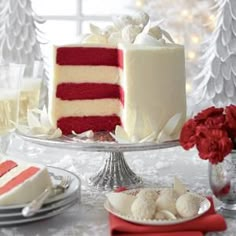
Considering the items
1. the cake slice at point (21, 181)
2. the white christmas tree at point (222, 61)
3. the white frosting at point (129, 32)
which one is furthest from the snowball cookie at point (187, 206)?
the white christmas tree at point (222, 61)

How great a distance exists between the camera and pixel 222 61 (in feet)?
9.38

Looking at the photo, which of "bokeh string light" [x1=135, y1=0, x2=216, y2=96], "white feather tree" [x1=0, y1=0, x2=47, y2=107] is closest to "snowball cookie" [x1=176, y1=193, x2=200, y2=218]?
"white feather tree" [x1=0, y1=0, x2=47, y2=107]

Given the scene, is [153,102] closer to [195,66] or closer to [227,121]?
[227,121]

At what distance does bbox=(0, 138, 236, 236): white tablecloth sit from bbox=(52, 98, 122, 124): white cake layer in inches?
5.5

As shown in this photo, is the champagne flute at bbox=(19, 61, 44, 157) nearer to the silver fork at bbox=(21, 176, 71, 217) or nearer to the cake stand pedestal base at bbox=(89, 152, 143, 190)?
the cake stand pedestal base at bbox=(89, 152, 143, 190)

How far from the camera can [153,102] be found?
1325 mm

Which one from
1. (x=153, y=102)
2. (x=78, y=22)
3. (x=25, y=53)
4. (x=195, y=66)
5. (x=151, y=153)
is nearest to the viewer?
(x=153, y=102)

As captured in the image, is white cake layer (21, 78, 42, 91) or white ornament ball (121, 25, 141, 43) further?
white cake layer (21, 78, 42, 91)

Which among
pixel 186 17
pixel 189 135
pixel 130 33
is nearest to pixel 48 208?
pixel 189 135

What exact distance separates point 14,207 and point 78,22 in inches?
87.9

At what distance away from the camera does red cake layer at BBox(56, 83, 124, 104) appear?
57.2 inches

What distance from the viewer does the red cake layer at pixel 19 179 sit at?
103 centimetres

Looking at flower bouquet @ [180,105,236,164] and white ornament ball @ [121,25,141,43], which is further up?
white ornament ball @ [121,25,141,43]

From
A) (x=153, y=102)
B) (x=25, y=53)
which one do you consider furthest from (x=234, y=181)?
(x=25, y=53)
